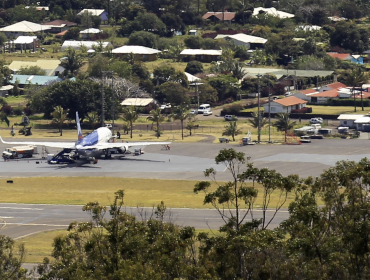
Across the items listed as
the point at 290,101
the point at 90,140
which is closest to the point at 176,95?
the point at 290,101

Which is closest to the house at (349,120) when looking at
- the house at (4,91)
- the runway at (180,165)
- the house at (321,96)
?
the runway at (180,165)

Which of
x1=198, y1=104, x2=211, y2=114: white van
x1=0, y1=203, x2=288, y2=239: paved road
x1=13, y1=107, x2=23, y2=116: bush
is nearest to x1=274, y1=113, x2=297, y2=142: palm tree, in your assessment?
x1=198, y1=104, x2=211, y2=114: white van

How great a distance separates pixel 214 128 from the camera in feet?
511

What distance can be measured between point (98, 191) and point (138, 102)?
80095mm

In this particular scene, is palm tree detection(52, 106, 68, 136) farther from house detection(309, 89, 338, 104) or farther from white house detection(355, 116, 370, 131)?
house detection(309, 89, 338, 104)

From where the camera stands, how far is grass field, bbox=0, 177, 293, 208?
94562 mm

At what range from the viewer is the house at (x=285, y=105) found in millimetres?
165875

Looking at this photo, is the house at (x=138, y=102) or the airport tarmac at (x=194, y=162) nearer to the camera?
the airport tarmac at (x=194, y=162)

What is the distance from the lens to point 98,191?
101 m

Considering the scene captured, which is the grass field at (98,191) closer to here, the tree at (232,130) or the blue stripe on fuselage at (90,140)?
the blue stripe on fuselage at (90,140)

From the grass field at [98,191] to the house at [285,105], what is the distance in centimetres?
6505

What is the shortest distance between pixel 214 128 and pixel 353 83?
127 feet

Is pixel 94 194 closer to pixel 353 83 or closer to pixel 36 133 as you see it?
pixel 36 133

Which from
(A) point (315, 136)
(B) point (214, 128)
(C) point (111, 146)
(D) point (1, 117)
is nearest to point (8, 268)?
(C) point (111, 146)
